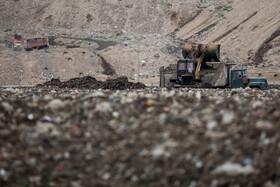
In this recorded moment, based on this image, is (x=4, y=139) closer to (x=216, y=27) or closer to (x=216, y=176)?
(x=216, y=176)

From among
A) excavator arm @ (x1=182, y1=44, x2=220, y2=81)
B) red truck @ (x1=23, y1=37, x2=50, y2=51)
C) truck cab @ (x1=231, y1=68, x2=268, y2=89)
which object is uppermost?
red truck @ (x1=23, y1=37, x2=50, y2=51)

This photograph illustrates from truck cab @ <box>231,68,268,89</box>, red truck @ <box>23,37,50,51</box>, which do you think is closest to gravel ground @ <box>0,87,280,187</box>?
truck cab @ <box>231,68,268,89</box>

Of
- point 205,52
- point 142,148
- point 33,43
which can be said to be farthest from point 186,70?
point 33,43

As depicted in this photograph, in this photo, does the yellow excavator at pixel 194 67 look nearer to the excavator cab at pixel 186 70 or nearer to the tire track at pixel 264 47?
the excavator cab at pixel 186 70

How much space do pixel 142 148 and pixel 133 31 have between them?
192ft

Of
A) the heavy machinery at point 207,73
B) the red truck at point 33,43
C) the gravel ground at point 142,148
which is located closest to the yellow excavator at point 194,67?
the heavy machinery at point 207,73

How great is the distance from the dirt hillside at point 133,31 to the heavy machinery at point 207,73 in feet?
56.3

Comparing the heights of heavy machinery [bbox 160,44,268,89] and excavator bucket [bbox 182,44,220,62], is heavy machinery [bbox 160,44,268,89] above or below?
below

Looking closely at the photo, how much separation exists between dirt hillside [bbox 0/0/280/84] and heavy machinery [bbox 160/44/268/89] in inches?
676

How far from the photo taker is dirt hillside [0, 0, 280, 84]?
40719 mm

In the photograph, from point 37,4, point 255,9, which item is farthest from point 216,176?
point 37,4

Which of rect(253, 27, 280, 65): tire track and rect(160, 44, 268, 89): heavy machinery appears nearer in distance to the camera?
rect(160, 44, 268, 89): heavy machinery

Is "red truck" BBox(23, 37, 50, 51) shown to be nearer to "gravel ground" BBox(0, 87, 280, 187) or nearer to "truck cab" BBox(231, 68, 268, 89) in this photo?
"truck cab" BBox(231, 68, 268, 89)

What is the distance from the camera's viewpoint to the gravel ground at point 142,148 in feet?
14.5
